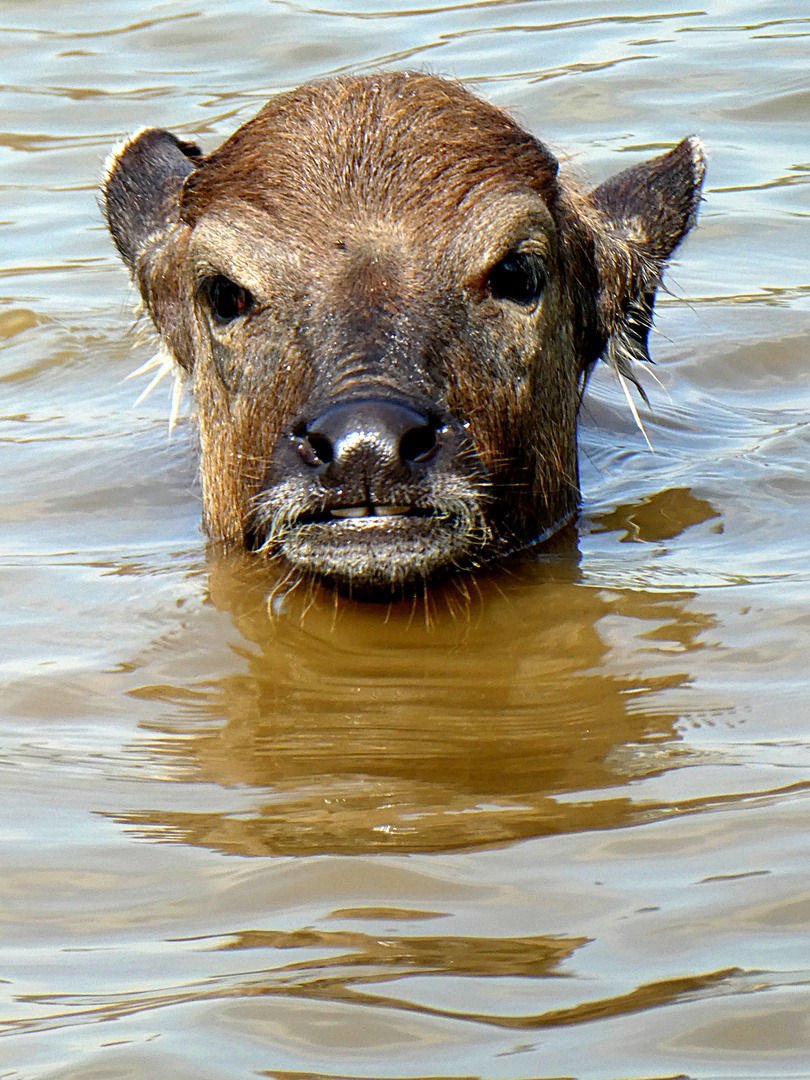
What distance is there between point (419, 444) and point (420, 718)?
3.20ft

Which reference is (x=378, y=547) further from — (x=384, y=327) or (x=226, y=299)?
(x=226, y=299)

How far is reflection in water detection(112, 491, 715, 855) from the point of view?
446cm

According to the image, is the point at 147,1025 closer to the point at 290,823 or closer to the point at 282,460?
the point at 290,823

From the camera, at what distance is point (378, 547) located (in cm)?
578

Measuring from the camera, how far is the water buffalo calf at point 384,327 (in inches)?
228

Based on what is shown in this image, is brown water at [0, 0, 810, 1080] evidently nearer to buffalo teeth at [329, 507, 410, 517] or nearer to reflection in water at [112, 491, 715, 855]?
reflection in water at [112, 491, 715, 855]

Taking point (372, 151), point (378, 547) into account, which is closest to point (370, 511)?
point (378, 547)

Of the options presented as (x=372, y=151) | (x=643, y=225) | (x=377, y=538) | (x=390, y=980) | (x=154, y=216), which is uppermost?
(x=372, y=151)

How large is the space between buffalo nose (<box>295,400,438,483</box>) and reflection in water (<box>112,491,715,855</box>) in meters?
0.64

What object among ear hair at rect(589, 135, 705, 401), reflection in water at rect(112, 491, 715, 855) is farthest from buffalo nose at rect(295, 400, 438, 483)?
ear hair at rect(589, 135, 705, 401)

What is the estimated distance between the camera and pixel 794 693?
17.1ft

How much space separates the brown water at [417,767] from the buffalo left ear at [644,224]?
498 mm

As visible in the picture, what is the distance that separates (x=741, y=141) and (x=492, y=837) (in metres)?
9.23

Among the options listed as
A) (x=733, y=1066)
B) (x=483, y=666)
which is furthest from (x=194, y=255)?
(x=733, y=1066)
